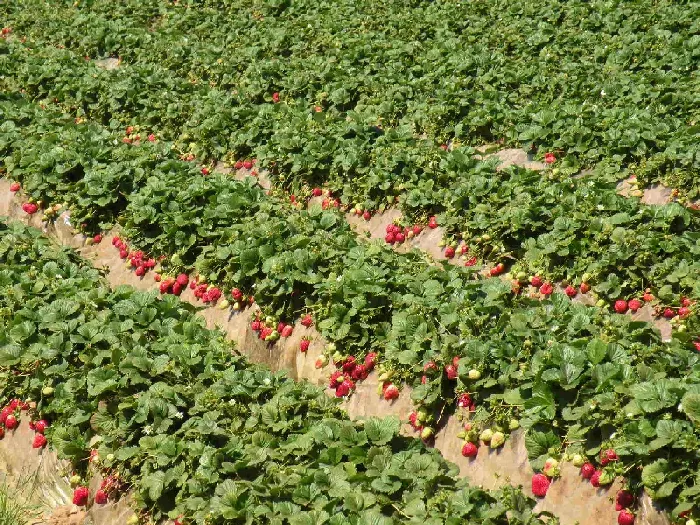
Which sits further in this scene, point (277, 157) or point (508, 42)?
point (508, 42)

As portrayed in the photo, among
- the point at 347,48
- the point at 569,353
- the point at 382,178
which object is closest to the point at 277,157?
the point at 382,178

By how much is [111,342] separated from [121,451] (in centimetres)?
133

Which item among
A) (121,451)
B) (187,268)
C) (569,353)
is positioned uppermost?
(569,353)

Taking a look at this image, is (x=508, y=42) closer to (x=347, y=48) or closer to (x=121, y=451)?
(x=347, y=48)

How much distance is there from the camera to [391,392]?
658 cm

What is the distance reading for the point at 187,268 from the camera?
9203 millimetres

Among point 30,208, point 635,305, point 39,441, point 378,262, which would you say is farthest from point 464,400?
point 30,208

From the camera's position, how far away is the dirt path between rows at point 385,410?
505 centimetres

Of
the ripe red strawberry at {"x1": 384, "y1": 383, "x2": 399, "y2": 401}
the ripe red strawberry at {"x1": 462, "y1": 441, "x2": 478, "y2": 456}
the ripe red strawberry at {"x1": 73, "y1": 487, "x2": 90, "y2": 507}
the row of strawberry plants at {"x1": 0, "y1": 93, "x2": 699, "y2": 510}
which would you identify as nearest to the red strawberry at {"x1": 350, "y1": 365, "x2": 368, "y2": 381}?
the row of strawberry plants at {"x1": 0, "y1": 93, "x2": 699, "y2": 510}

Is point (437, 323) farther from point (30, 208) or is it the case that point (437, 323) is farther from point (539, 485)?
point (30, 208)

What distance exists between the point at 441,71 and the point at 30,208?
21.8 feet

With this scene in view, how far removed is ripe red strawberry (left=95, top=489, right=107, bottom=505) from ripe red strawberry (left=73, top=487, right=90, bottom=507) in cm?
16

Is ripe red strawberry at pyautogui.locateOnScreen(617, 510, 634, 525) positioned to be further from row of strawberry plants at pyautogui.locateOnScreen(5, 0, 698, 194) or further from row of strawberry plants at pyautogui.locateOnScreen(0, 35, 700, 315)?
row of strawberry plants at pyautogui.locateOnScreen(5, 0, 698, 194)

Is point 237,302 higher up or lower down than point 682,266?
lower down
